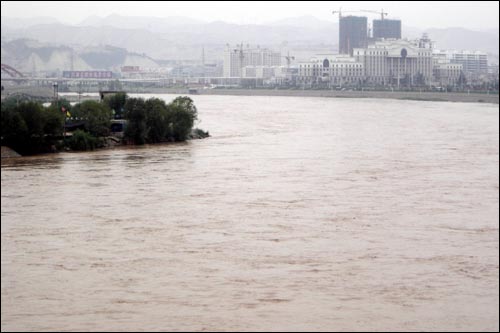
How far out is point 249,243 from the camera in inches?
211

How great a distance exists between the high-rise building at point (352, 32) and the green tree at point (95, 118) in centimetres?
4897

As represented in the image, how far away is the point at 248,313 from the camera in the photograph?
4.09 m

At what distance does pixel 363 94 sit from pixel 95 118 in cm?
2143

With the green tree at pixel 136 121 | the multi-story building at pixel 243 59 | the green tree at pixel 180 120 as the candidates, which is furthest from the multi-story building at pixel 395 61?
the green tree at pixel 136 121

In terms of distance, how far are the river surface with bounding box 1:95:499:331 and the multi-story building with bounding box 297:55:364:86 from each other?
31.7 m

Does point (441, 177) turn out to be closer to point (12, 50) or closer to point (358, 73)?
point (358, 73)

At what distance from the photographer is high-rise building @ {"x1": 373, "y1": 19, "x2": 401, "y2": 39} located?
2355 inches

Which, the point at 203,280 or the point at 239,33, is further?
the point at 239,33

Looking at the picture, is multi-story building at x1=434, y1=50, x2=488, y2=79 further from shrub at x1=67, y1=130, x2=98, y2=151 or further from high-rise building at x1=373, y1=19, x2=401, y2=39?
shrub at x1=67, y1=130, x2=98, y2=151

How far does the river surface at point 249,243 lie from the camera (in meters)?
4.09

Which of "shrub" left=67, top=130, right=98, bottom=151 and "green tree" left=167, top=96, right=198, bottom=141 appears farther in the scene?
"green tree" left=167, top=96, right=198, bottom=141

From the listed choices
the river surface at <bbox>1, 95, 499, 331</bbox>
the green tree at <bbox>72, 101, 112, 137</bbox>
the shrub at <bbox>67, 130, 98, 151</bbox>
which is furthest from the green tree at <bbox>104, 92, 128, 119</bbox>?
the river surface at <bbox>1, 95, 499, 331</bbox>

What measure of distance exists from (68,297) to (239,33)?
304 feet

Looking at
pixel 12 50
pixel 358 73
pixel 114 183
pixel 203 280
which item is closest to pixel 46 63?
pixel 12 50
